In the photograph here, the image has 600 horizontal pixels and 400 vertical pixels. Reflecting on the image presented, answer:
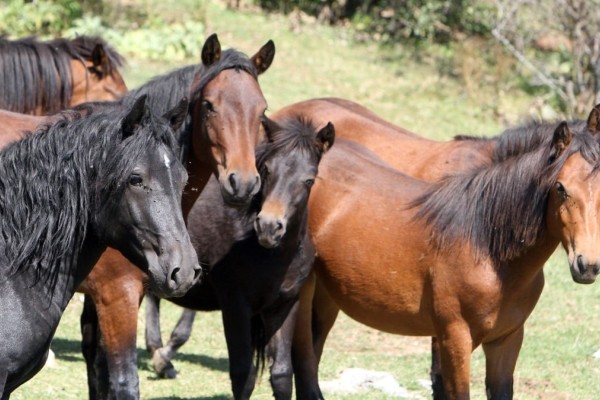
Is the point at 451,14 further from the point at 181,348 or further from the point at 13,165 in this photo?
the point at 13,165

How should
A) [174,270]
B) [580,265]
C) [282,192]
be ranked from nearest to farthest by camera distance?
[174,270] < [580,265] < [282,192]

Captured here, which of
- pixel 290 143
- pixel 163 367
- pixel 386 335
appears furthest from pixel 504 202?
pixel 386 335

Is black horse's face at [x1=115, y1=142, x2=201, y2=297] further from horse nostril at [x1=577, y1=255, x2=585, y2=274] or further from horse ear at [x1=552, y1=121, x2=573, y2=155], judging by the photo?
horse ear at [x1=552, y1=121, x2=573, y2=155]

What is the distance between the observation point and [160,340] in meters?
8.30

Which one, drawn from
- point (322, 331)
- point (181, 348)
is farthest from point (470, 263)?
point (181, 348)

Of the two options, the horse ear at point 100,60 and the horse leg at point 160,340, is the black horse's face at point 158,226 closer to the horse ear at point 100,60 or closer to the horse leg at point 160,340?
the horse leg at point 160,340

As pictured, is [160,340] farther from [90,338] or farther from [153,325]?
[90,338]

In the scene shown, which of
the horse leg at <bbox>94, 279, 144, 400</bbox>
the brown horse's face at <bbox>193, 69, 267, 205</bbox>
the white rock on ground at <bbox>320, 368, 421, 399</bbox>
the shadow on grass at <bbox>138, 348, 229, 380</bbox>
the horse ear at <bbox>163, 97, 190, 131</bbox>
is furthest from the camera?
the shadow on grass at <bbox>138, 348, 229, 380</bbox>

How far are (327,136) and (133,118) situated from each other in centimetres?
A: 238

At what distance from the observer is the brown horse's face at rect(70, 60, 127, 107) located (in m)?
8.37

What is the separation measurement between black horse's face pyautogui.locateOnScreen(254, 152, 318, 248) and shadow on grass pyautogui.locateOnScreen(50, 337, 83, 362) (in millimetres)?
2780

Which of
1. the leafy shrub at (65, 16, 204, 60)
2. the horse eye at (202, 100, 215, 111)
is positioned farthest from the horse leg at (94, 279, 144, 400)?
the leafy shrub at (65, 16, 204, 60)

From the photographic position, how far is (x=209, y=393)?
297 inches

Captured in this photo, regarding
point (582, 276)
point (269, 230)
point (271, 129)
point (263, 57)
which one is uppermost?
point (263, 57)
